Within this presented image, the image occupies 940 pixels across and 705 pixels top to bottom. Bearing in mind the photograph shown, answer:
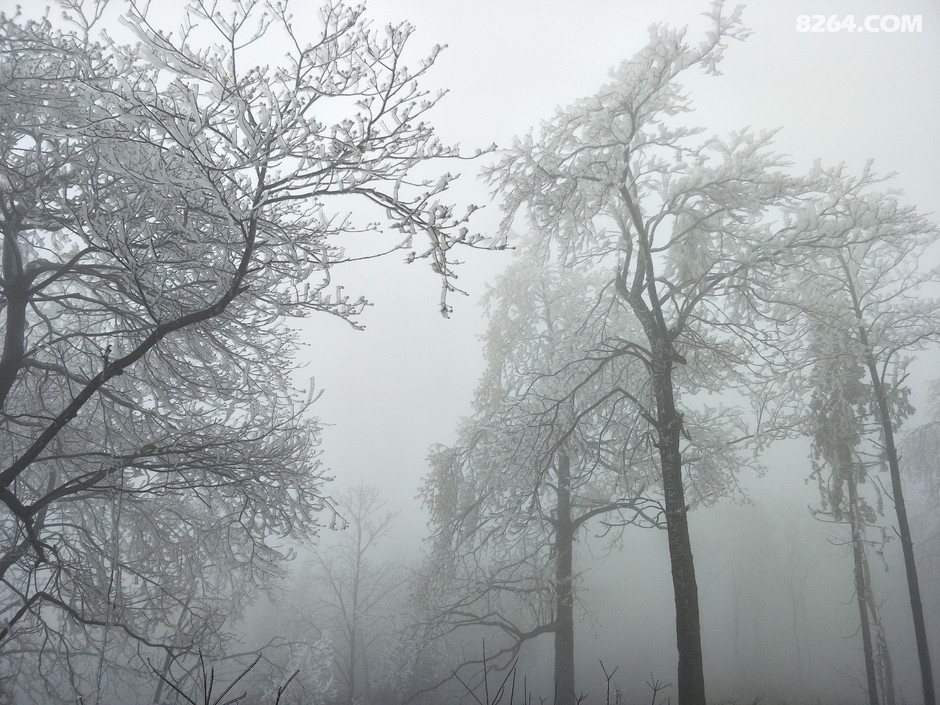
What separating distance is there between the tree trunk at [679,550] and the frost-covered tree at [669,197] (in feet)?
0.06

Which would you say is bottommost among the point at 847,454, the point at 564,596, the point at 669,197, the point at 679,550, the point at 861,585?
the point at 564,596

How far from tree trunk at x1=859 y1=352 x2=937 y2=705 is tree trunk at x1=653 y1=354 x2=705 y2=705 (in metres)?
4.62

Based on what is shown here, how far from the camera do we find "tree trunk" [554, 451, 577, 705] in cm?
900

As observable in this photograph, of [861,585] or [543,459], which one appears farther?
[861,585]

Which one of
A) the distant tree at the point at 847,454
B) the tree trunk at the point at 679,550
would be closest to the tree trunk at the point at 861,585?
the distant tree at the point at 847,454

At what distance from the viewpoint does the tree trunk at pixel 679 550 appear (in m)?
5.29

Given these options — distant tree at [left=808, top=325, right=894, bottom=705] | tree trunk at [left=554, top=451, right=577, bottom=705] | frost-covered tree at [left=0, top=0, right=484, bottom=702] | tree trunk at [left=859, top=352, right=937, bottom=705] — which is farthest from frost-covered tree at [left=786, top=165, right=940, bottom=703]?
frost-covered tree at [left=0, top=0, right=484, bottom=702]

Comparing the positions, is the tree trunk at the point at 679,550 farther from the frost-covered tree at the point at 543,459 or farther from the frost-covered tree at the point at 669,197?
the frost-covered tree at the point at 543,459

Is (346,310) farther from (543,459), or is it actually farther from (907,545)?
(907,545)

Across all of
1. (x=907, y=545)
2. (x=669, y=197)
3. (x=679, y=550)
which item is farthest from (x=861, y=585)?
(x=669, y=197)

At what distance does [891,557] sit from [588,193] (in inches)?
1421

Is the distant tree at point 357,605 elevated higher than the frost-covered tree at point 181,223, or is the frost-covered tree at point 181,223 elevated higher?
the frost-covered tree at point 181,223

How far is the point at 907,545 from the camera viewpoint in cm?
819

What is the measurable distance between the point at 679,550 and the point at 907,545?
5591 millimetres
